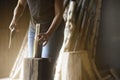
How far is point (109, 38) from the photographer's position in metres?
2.80

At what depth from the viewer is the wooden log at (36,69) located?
3.04 feet

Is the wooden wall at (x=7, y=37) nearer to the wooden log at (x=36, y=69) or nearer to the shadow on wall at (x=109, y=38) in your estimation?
the shadow on wall at (x=109, y=38)

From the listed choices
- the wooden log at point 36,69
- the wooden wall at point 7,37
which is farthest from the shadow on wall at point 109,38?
the wooden log at point 36,69

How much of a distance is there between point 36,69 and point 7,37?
214cm

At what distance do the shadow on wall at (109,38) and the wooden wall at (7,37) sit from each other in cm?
85

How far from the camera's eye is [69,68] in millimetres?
2309

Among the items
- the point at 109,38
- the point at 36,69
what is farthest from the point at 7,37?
the point at 36,69

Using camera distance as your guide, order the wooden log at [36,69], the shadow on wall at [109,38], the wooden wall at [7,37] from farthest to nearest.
→ the wooden wall at [7,37] → the shadow on wall at [109,38] → the wooden log at [36,69]

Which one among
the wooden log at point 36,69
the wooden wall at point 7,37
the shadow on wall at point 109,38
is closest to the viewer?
the wooden log at point 36,69

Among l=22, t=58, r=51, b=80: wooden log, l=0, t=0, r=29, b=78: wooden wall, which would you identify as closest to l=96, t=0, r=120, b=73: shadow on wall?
l=0, t=0, r=29, b=78: wooden wall

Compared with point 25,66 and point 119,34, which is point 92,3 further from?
point 25,66

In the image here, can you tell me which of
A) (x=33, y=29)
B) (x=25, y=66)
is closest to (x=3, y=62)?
(x=33, y=29)

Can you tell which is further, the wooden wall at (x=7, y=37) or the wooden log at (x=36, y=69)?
the wooden wall at (x=7, y=37)

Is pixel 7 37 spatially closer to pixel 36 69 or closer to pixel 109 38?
pixel 109 38
